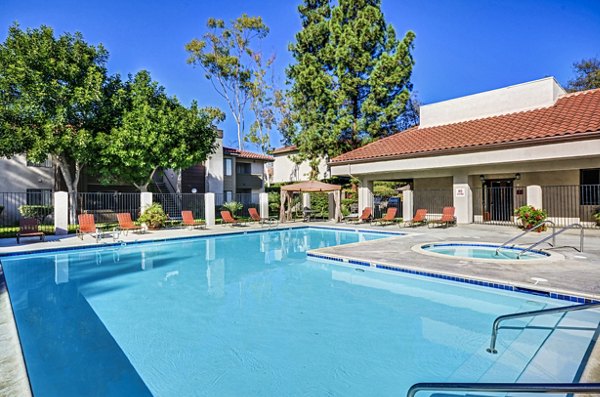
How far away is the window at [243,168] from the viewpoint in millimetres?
32906

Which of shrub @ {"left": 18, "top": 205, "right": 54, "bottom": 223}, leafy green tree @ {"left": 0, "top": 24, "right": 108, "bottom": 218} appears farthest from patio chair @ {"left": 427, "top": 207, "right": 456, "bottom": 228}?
shrub @ {"left": 18, "top": 205, "right": 54, "bottom": 223}

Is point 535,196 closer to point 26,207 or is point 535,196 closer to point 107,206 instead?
point 107,206

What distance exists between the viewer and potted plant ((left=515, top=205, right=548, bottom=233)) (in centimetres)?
1605

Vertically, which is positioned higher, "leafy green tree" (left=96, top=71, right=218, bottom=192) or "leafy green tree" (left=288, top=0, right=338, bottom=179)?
"leafy green tree" (left=288, top=0, right=338, bottom=179)

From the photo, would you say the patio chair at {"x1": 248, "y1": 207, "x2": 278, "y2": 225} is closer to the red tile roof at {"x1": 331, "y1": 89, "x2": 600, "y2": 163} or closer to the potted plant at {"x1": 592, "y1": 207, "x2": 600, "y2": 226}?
the red tile roof at {"x1": 331, "y1": 89, "x2": 600, "y2": 163}

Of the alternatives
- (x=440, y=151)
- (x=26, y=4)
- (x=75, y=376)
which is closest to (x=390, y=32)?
(x=440, y=151)

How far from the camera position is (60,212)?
16.0 metres

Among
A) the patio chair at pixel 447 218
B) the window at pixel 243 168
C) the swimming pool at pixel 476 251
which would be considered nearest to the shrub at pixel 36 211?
the window at pixel 243 168

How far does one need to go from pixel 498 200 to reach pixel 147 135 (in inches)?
827

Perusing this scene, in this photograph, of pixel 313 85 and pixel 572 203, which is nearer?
pixel 572 203

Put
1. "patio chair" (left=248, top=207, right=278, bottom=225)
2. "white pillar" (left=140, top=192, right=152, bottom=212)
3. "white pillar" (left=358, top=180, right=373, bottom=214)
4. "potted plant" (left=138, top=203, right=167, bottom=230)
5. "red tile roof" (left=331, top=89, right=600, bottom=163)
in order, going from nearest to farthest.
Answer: "red tile roof" (left=331, top=89, right=600, bottom=163) → "potted plant" (left=138, top=203, right=167, bottom=230) → "white pillar" (left=140, top=192, right=152, bottom=212) → "patio chair" (left=248, top=207, right=278, bottom=225) → "white pillar" (left=358, top=180, right=373, bottom=214)

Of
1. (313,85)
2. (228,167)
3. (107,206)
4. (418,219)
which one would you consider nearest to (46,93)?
(107,206)

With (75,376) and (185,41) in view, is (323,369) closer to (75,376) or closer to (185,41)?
(75,376)

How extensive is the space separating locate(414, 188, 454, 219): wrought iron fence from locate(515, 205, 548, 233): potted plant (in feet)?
18.3
